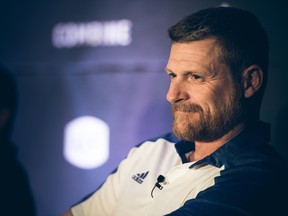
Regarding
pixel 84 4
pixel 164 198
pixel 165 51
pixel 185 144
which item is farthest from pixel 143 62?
pixel 164 198

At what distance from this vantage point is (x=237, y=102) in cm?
136

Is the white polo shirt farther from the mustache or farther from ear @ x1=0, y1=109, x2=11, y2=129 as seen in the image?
ear @ x1=0, y1=109, x2=11, y2=129

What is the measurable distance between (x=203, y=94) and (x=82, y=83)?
918 mm

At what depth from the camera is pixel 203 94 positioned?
136 centimetres

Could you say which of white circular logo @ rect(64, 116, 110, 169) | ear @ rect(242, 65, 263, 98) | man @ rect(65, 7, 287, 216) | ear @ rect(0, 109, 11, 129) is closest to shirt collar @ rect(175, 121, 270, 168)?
man @ rect(65, 7, 287, 216)

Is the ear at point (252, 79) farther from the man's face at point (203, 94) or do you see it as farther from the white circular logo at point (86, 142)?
the white circular logo at point (86, 142)

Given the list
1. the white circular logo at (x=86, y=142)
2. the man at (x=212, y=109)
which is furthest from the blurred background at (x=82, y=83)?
the man at (x=212, y=109)

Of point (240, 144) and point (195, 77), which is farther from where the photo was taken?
point (195, 77)

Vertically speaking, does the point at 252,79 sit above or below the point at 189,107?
above

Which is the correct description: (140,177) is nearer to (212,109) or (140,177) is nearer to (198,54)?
(212,109)

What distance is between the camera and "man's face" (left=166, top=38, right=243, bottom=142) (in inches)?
52.9

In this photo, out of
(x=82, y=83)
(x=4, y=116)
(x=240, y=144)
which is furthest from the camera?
(x=4, y=116)

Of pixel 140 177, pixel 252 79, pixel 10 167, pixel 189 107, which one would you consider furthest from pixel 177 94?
pixel 10 167

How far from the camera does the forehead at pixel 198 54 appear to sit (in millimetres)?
1329
